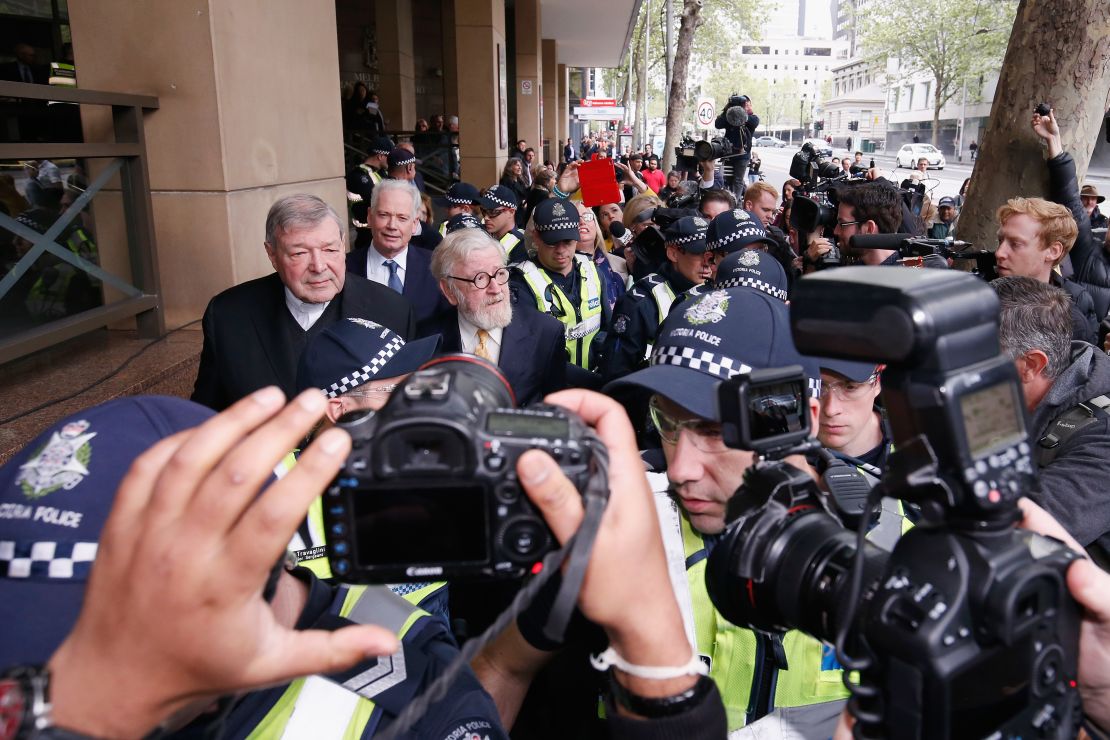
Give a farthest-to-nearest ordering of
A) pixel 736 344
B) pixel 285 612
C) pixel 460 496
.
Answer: pixel 736 344
pixel 285 612
pixel 460 496

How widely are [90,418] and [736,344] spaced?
136cm

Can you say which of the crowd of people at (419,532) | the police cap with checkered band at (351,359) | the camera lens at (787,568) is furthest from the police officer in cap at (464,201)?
the camera lens at (787,568)

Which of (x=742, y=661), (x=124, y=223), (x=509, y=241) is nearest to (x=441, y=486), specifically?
(x=742, y=661)

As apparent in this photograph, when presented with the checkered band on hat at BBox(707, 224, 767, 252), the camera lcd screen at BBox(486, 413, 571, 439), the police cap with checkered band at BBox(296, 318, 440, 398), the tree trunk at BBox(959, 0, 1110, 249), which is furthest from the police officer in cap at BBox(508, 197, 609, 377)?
the camera lcd screen at BBox(486, 413, 571, 439)

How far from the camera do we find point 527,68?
2073cm

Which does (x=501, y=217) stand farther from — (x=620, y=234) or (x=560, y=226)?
(x=560, y=226)

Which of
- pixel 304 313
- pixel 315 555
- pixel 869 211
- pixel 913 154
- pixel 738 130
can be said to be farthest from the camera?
pixel 913 154

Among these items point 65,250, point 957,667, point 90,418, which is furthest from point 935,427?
point 65,250

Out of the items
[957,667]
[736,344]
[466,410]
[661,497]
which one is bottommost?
[661,497]

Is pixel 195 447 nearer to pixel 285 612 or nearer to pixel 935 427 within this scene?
pixel 285 612

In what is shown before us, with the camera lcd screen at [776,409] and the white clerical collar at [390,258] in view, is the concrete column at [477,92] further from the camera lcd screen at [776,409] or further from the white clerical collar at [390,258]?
the camera lcd screen at [776,409]

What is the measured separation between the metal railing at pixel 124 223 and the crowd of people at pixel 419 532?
695mm

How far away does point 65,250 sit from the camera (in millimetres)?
3697

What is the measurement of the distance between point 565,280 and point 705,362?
323 centimetres
